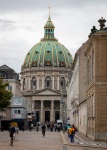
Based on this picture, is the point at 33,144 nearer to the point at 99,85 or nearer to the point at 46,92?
the point at 99,85

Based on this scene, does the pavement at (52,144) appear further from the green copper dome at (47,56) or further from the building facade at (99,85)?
the green copper dome at (47,56)

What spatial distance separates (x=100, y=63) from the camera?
4194cm

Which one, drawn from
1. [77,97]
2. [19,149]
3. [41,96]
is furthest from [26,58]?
[19,149]

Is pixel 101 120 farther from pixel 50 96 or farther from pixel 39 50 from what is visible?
pixel 39 50

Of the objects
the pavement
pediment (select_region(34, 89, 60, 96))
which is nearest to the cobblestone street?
the pavement

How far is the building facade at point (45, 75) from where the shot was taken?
181 m

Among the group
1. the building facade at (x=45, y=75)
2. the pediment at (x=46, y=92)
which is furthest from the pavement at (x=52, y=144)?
the building facade at (x=45, y=75)

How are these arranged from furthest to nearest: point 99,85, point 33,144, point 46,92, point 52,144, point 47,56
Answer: point 47,56, point 46,92, point 99,85, point 52,144, point 33,144

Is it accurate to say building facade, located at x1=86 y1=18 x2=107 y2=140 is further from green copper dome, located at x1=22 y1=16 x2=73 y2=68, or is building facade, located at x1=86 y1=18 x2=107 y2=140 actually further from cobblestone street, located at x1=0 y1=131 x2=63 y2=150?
green copper dome, located at x1=22 y1=16 x2=73 y2=68

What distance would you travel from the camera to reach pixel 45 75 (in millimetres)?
191125

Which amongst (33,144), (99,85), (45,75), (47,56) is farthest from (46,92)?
(33,144)

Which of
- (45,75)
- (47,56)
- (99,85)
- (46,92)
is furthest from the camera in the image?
(47,56)

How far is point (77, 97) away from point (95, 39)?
114 ft

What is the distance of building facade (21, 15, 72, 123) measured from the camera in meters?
181
